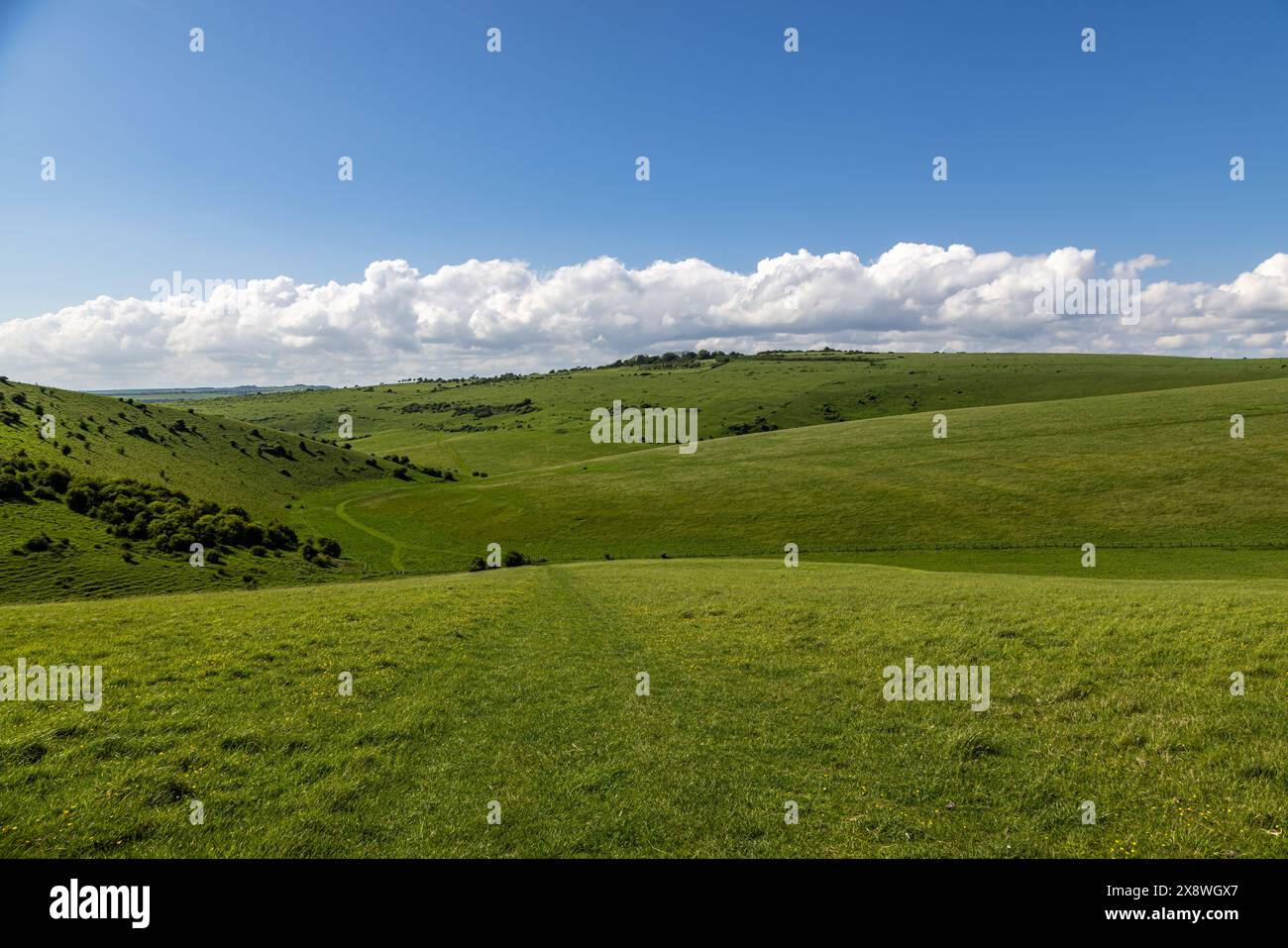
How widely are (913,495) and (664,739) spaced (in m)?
76.4

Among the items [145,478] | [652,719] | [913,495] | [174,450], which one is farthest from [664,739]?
[174,450]

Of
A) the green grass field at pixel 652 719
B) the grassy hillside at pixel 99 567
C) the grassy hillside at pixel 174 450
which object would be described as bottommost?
the grassy hillside at pixel 99 567

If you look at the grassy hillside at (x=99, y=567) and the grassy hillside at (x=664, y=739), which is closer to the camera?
the grassy hillside at (x=664, y=739)

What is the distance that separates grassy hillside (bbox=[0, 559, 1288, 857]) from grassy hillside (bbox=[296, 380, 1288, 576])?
4341 cm

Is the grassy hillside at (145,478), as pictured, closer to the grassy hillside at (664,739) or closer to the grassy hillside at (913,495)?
the grassy hillside at (913,495)

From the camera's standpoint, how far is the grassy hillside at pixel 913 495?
66.6 meters

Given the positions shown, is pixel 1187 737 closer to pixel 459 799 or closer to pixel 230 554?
pixel 459 799

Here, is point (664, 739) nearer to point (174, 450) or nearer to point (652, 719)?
point (652, 719)

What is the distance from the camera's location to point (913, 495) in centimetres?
8181

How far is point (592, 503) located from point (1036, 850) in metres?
87.0

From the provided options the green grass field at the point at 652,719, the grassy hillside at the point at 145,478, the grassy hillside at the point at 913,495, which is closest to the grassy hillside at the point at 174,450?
the grassy hillside at the point at 145,478

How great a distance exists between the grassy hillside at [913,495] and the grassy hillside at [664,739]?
1709 inches

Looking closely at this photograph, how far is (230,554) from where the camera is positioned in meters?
63.7
